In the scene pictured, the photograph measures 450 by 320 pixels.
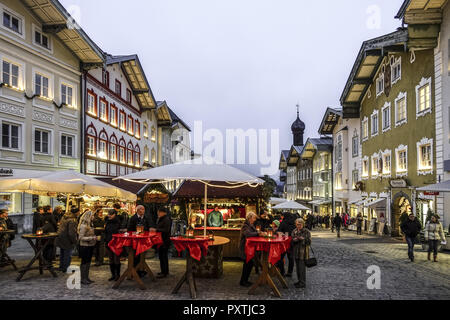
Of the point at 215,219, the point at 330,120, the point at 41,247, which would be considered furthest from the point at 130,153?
the point at 41,247

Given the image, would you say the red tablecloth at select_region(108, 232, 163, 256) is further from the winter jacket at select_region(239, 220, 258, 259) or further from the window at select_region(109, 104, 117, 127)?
the window at select_region(109, 104, 117, 127)

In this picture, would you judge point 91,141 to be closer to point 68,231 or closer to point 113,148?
point 113,148

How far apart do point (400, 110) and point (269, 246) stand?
17255 mm

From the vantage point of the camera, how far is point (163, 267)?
9383 mm

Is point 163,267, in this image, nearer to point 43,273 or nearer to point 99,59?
point 43,273

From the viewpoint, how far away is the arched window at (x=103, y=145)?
26.4 m

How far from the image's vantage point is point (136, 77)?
109 ft

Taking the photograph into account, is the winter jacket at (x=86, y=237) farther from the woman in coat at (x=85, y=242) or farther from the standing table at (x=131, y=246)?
the standing table at (x=131, y=246)

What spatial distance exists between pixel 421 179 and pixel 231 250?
1180 cm

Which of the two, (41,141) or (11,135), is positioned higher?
(11,135)

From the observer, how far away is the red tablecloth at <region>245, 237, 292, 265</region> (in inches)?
313

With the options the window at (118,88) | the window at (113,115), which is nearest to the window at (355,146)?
the window at (113,115)

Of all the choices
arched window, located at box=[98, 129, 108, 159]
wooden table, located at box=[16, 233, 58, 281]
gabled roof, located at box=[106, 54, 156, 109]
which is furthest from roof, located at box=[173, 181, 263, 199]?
gabled roof, located at box=[106, 54, 156, 109]
